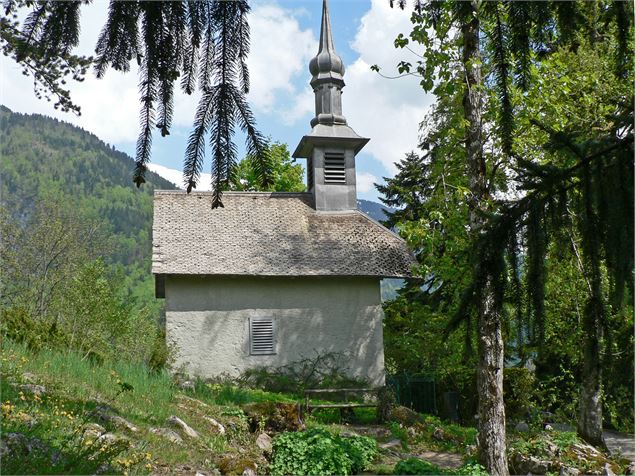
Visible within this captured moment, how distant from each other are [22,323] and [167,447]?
511cm

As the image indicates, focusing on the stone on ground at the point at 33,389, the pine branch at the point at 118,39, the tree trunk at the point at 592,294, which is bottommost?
the stone on ground at the point at 33,389

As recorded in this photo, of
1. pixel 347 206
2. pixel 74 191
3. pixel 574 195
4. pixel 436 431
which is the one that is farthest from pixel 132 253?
pixel 574 195

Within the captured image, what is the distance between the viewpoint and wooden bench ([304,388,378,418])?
47.0 feet

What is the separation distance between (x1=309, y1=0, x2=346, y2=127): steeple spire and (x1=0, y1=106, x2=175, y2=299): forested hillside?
252 feet

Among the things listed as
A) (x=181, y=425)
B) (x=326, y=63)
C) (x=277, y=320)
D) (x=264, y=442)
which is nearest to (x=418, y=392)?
(x=277, y=320)

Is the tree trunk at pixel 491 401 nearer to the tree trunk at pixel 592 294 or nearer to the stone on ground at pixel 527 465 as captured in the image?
the stone on ground at pixel 527 465

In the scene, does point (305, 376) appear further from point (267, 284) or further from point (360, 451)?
point (360, 451)

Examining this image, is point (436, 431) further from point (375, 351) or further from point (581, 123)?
point (581, 123)

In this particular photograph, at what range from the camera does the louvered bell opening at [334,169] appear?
2048cm

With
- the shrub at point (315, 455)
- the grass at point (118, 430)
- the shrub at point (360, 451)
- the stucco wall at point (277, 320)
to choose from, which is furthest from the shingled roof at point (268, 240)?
the shrub at point (315, 455)

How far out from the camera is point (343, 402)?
53.8 ft

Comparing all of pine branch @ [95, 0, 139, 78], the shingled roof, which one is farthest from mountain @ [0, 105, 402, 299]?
pine branch @ [95, 0, 139, 78]

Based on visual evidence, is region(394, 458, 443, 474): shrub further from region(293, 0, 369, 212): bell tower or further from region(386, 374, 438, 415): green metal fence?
region(293, 0, 369, 212): bell tower

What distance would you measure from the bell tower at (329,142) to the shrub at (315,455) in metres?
12.0
